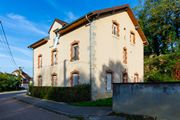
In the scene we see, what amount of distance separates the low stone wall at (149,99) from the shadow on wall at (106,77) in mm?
6221

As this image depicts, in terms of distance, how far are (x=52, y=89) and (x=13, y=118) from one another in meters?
9.20

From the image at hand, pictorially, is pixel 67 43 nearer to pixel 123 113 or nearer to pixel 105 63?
pixel 105 63

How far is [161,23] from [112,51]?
55.5 ft

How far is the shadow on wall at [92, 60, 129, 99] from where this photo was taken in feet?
59.1

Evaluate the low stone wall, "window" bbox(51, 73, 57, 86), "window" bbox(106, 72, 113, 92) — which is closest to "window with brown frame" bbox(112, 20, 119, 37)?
"window" bbox(106, 72, 113, 92)

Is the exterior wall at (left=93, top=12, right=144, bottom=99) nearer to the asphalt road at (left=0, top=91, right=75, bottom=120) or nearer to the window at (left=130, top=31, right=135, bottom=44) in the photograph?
the window at (left=130, top=31, right=135, bottom=44)

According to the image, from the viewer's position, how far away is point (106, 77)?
19156 mm

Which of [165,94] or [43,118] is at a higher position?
[165,94]

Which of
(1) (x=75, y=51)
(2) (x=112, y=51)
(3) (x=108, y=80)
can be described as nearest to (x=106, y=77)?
(3) (x=108, y=80)

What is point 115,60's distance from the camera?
2047 centimetres

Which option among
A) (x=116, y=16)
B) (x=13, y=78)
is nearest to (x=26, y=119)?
(x=116, y=16)

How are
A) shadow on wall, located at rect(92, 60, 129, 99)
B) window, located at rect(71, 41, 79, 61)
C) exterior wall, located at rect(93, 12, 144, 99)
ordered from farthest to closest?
window, located at rect(71, 41, 79, 61), exterior wall, located at rect(93, 12, 144, 99), shadow on wall, located at rect(92, 60, 129, 99)

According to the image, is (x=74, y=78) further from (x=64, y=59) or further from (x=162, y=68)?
(x=162, y=68)

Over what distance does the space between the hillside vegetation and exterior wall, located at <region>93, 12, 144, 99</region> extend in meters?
3.89
